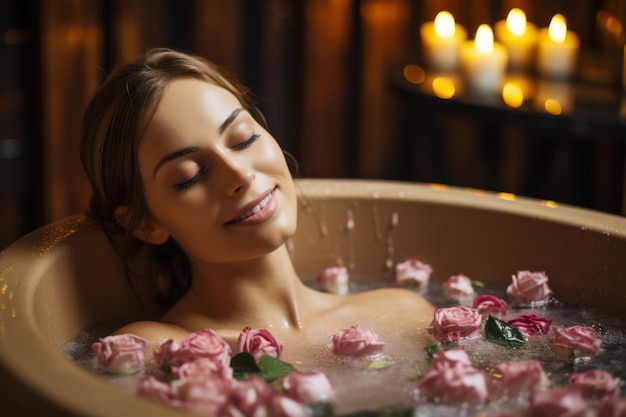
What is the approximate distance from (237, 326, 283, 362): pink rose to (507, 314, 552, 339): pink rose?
1.38ft

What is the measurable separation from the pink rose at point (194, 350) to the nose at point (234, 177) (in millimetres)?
237

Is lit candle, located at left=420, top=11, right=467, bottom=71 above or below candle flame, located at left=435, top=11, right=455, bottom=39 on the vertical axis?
below

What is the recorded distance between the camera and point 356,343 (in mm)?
1648

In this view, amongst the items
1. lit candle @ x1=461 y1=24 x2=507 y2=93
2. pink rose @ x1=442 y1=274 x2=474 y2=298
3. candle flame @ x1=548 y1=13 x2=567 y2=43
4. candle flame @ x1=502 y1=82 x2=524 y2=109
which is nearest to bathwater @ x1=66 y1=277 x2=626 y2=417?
pink rose @ x1=442 y1=274 x2=474 y2=298

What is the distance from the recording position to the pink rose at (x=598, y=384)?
1.45 m

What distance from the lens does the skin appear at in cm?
166

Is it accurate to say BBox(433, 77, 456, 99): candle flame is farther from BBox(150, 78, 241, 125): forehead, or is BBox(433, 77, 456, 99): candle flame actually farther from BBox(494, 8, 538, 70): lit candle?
BBox(150, 78, 241, 125): forehead

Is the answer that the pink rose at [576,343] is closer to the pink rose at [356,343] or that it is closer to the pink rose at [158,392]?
the pink rose at [356,343]

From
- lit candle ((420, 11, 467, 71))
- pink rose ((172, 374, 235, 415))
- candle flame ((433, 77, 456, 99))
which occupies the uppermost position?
lit candle ((420, 11, 467, 71))

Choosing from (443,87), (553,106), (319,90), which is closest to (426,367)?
(553,106)

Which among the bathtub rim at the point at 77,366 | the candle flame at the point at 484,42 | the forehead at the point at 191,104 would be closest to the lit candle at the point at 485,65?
the candle flame at the point at 484,42

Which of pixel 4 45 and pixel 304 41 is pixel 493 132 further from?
pixel 4 45

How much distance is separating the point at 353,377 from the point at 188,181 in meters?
0.41

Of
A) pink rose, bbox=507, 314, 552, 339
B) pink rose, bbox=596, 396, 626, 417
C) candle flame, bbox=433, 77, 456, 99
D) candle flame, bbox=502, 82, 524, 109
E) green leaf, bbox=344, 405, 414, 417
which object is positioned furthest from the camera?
candle flame, bbox=433, 77, 456, 99
